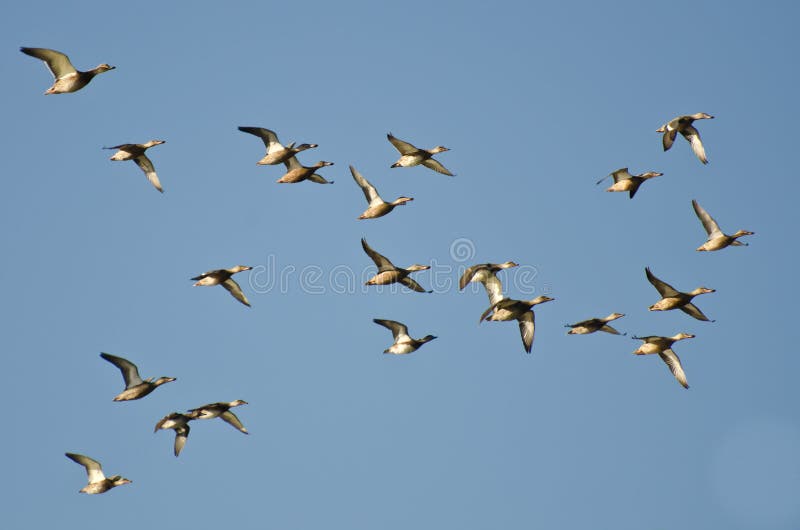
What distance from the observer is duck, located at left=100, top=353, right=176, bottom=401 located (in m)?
32.5

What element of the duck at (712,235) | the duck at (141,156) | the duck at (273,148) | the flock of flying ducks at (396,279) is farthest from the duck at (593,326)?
the duck at (141,156)

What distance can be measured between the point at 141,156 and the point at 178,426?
8.86 m

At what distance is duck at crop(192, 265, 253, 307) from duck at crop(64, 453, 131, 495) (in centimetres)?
596

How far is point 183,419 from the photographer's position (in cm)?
3403

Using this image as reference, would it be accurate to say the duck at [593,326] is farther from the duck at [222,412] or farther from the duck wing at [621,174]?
the duck at [222,412]

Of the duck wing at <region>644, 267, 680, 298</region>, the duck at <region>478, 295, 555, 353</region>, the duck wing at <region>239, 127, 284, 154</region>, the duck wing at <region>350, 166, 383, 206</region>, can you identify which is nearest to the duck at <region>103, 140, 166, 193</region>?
the duck wing at <region>239, 127, 284, 154</region>

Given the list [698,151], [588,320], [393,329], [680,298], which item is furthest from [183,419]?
[698,151]

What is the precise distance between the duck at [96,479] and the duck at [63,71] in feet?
34.6

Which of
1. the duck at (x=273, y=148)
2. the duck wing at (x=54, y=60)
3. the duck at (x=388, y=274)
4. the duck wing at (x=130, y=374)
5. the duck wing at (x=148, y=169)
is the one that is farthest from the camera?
the duck wing at (x=148, y=169)

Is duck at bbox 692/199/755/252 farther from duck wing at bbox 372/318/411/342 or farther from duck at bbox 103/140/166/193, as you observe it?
duck at bbox 103/140/166/193

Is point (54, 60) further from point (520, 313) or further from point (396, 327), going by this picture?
point (520, 313)

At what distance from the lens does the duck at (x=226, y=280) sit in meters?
35.1

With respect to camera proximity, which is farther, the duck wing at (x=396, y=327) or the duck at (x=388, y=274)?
the duck wing at (x=396, y=327)

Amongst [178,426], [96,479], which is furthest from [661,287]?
[96,479]
